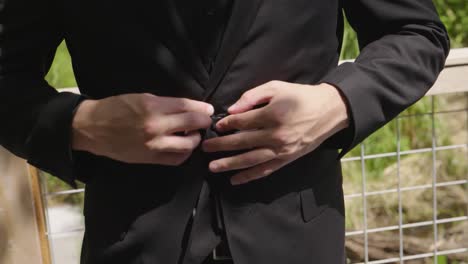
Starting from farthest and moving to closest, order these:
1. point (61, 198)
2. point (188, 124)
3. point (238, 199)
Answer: point (61, 198) → point (238, 199) → point (188, 124)

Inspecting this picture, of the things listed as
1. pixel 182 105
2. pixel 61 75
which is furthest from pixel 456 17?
pixel 182 105

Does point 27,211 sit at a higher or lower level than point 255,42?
lower

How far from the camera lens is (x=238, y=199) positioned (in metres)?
1.19

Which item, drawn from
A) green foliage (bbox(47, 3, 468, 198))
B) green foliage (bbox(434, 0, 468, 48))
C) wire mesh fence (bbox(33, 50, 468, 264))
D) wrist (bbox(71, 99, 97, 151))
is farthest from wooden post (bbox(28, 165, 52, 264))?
green foliage (bbox(434, 0, 468, 48))

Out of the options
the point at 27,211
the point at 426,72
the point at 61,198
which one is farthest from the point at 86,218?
the point at 61,198

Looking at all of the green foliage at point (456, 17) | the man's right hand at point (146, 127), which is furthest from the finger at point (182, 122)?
the green foliage at point (456, 17)

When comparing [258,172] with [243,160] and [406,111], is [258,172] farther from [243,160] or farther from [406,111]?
[406,111]

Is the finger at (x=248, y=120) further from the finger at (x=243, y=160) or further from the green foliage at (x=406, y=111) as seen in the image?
the green foliage at (x=406, y=111)

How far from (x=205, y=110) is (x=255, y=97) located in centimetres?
8

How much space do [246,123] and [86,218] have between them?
391 mm

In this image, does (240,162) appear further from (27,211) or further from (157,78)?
(27,211)

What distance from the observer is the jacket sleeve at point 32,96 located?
3.84 ft

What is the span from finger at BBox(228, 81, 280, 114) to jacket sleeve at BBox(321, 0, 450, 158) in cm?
12

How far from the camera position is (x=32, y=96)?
1196 millimetres
